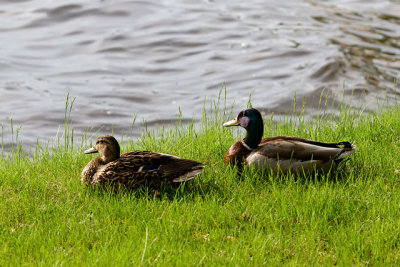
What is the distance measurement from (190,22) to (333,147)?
45.1 ft

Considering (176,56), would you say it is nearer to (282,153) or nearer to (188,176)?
(282,153)

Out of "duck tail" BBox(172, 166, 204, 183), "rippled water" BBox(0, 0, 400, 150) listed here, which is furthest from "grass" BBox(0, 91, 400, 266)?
"rippled water" BBox(0, 0, 400, 150)

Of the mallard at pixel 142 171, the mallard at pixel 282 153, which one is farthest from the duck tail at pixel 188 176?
the mallard at pixel 282 153

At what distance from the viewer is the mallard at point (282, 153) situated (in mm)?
6676

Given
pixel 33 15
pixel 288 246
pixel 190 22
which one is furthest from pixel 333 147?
pixel 33 15

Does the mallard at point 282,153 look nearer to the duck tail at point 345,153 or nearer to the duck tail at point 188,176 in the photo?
the duck tail at point 345,153

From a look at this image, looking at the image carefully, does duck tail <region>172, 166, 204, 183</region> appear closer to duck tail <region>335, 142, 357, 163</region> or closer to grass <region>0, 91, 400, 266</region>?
grass <region>0, 91, 400, 266</region>

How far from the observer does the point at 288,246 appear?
550 centimetres

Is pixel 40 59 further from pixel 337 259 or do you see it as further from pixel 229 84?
pixel 337 259

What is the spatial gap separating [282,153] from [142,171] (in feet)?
4.70

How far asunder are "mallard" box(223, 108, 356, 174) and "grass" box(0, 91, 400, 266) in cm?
13

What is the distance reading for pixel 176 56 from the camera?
58.5 feet

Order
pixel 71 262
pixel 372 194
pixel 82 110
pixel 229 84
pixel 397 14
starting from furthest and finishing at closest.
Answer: pixel 397 14 < pixel 229 84 < pixel 82 110 < pixel 372 194 < pixel 71 262

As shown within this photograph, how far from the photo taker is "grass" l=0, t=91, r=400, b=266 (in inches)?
209
